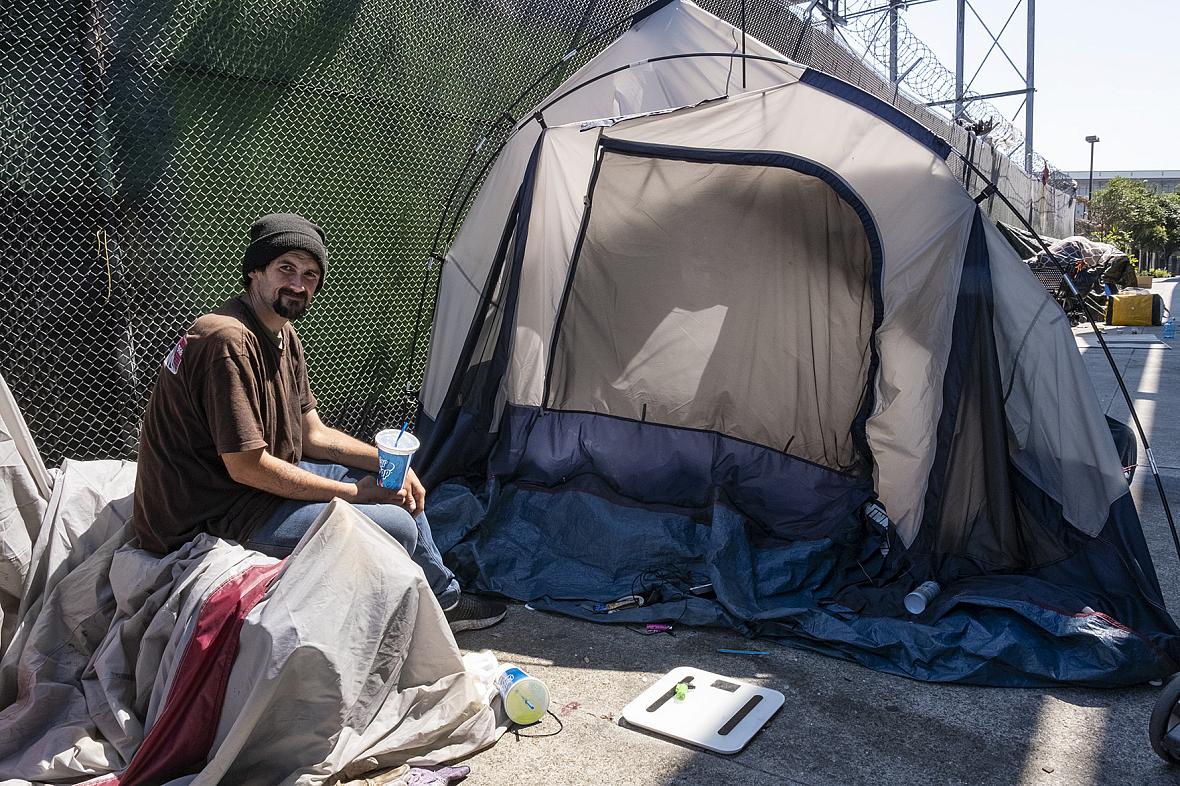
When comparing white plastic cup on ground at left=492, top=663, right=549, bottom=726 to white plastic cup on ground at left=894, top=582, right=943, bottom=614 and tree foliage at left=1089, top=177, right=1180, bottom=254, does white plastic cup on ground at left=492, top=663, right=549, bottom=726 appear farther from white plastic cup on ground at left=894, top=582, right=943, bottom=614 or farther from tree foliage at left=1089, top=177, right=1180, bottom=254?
tree foliage at left=1089, top=177, right=1180, bottom=254

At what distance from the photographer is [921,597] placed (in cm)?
311

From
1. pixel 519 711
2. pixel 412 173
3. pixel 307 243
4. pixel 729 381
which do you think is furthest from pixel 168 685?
pixel 412 173

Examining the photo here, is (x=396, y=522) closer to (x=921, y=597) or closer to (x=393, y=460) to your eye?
(x=393, y=460)

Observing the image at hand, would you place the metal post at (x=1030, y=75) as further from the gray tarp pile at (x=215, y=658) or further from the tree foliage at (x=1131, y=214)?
the gray tarp pile at (x=215, y=658)

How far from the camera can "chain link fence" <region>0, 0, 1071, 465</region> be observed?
346cm

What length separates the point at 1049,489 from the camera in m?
3.22

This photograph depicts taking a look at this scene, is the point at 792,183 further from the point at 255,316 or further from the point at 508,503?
the point at 255,316

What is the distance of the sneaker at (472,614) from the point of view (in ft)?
10.1

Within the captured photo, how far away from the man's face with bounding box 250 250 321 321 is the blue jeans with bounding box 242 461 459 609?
21.1 inches

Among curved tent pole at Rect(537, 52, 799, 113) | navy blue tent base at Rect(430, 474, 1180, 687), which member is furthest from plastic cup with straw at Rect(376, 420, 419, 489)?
curved tent pole at Rect(537, 52, 799, 113)

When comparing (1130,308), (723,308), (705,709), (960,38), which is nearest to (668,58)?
(723,308)

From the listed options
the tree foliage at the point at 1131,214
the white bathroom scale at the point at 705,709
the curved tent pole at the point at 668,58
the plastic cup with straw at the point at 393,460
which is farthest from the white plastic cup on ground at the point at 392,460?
the tree foliage at the point at 1131,214

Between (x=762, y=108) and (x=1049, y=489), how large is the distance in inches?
70.9

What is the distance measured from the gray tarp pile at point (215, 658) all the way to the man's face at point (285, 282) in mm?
608
